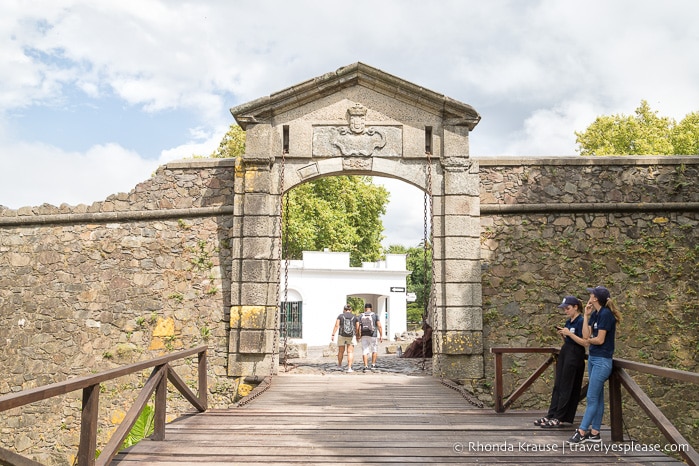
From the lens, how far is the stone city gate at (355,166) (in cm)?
865

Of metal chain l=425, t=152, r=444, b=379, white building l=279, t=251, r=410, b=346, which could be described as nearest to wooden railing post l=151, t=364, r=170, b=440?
metal chain l=425, t=152, r=444, b=379

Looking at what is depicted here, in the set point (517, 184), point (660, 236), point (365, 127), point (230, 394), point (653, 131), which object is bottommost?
point (230, 394)

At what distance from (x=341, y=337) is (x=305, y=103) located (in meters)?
3.88

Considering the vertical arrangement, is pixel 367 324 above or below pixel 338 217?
below

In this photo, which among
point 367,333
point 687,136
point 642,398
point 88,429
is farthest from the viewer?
point 687,136

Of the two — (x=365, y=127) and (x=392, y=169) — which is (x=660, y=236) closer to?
(x=392, y=169)

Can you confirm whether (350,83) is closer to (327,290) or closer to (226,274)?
(226,274)

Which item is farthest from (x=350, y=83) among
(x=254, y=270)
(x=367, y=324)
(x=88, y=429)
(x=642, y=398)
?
(x=88, y=429)

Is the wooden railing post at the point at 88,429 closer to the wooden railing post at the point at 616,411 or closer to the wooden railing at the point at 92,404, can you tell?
the wooden railing at the point at 92,404

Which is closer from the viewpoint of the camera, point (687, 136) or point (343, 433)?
point (343, 433)

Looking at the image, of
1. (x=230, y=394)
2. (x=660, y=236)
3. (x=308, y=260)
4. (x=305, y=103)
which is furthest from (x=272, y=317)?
(x=308, y=260)

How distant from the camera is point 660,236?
8969mm

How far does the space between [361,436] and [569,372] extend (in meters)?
1.98

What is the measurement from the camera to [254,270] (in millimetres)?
8680
